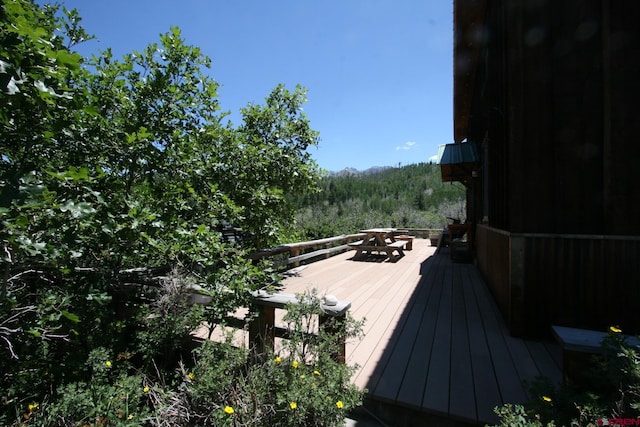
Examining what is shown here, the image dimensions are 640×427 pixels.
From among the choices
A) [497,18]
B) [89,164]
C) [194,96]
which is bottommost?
[89,164]

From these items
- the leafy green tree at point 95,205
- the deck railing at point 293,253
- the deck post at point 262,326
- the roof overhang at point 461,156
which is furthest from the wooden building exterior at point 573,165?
the roof overhang at point 461,156

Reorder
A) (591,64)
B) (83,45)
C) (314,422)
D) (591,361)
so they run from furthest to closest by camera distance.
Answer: (591,64)
(83,45)
(314,422)
(591,361)

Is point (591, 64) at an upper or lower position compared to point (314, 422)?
upper

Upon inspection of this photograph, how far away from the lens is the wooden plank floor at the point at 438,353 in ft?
6.03

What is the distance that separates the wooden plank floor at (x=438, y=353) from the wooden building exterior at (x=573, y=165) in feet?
1.56

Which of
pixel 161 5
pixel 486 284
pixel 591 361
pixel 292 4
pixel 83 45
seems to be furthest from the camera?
pixel 292 4

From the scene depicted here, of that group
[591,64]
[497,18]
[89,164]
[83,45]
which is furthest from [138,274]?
[497,18]

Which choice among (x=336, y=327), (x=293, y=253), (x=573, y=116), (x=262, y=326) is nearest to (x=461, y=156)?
(x=573, y=116)

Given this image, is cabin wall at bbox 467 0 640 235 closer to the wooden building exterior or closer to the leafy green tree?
Answer: the wooden building exterior

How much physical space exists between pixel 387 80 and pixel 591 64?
24.6ft

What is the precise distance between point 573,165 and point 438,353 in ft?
7.30

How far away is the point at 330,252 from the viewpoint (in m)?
8.46

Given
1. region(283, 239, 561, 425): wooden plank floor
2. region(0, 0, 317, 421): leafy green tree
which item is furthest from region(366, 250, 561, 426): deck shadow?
region(0, 0, 317, 421): leafy green tree

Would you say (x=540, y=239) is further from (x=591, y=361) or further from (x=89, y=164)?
(x=89, y=164)
